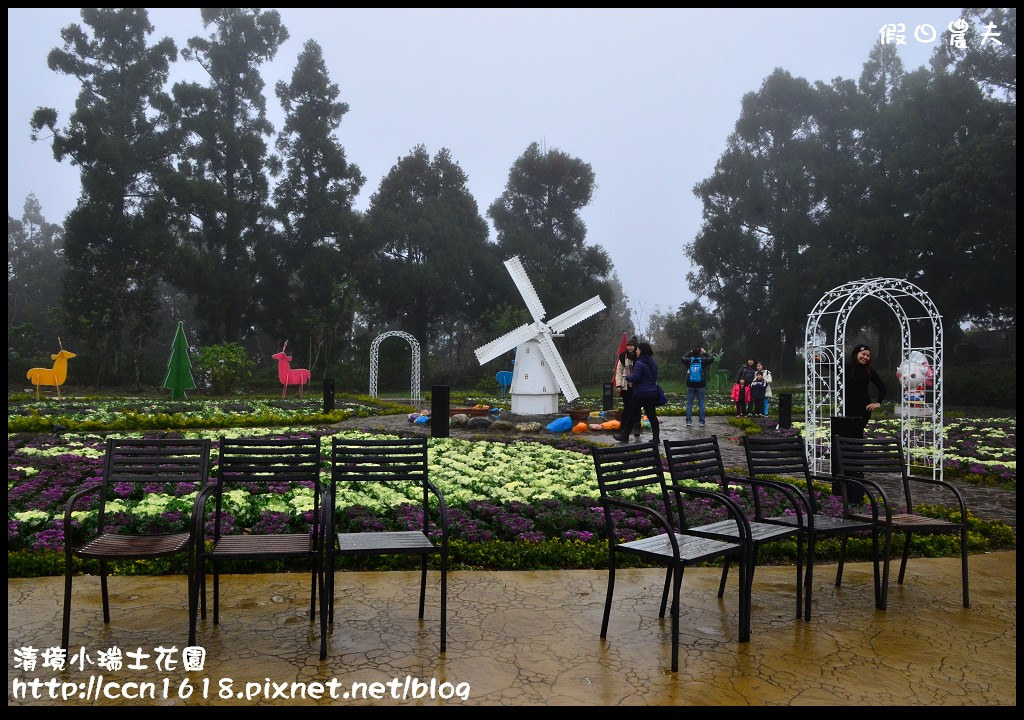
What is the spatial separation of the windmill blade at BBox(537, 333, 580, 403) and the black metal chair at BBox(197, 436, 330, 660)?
13.3 meters

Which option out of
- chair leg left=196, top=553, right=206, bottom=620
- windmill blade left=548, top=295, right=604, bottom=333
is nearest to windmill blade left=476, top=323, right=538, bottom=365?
windmill blade left=548, top=295, right=604, bottom=333

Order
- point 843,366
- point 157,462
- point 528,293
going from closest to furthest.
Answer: point 157,462
point 843,366
point 528,293

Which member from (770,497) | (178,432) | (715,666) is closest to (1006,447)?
(770,497)

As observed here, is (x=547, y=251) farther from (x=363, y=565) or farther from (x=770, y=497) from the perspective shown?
(x=363, y=565)

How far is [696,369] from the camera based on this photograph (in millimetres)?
15633

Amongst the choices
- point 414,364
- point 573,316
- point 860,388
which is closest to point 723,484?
point 860,388

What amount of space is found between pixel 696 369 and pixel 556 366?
3.70 metres

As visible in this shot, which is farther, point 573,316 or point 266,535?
point 573,316

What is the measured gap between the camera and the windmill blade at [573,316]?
18931 millimetres

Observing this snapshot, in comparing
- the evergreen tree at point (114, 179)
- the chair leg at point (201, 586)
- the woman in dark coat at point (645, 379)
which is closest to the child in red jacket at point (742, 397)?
the woman in dark coat at point (645, 379)

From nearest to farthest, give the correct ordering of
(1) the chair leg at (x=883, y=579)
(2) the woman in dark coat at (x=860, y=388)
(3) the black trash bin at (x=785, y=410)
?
(1) the chair leg at (x=883, y=579)
(2) the woman in dark coat at (x=860, y=388)
(3) the black trash bin at (x=785, y=410)

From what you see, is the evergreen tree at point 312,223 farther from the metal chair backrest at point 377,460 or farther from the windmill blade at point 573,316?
the metal chair backrest at point 377,460

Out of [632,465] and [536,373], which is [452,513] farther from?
[536,373]

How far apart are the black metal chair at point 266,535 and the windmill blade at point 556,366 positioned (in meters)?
13.3
